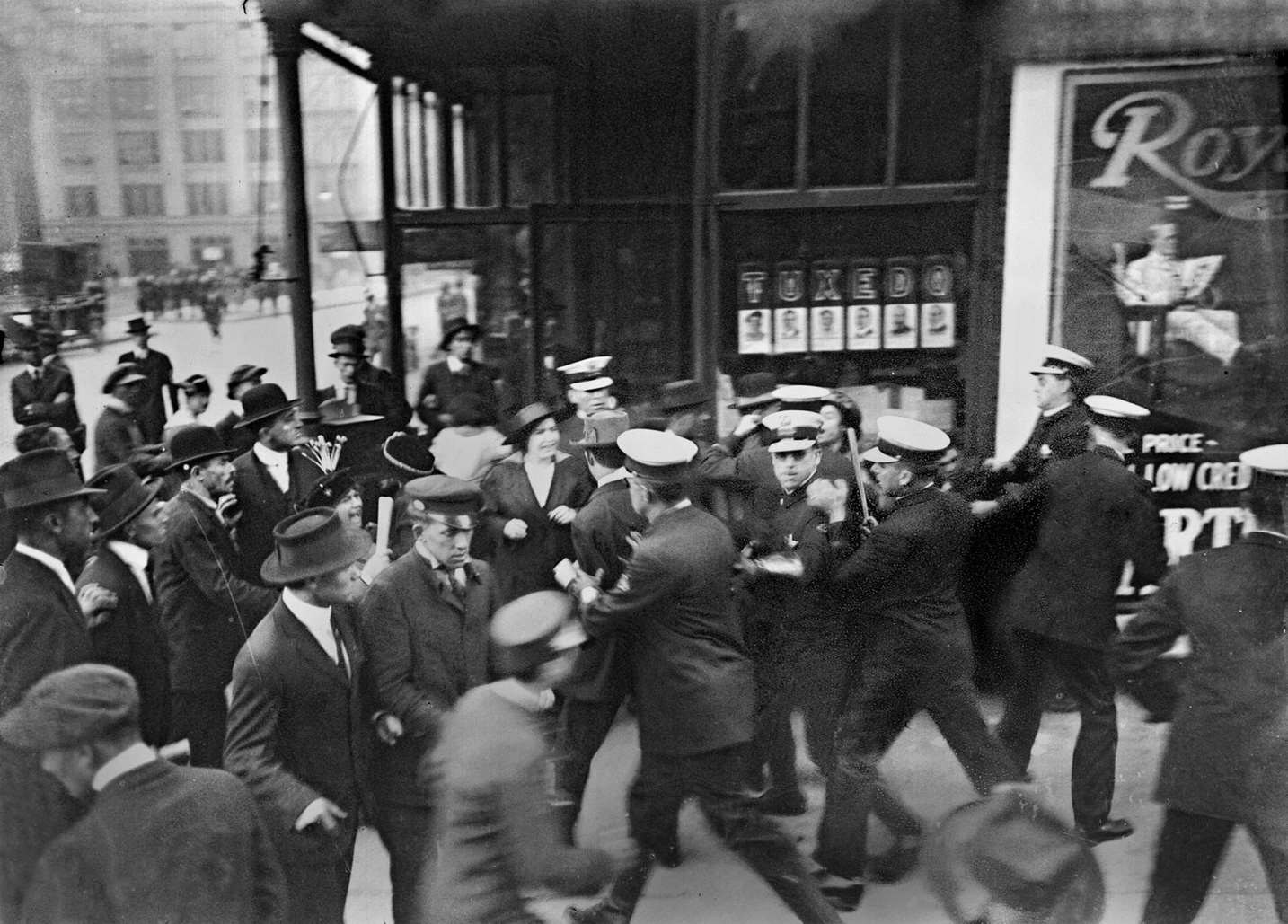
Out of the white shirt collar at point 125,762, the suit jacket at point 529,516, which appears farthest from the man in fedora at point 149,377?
the white shirt collar at point 125,762

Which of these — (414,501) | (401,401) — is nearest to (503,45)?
(401,401)

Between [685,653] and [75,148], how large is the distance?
303 centimetres

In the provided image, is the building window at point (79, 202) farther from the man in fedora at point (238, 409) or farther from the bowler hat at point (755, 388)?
the bowler hat at point (755, 388)

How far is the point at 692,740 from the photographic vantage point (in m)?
4.34

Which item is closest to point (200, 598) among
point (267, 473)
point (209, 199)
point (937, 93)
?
point (267, 473)

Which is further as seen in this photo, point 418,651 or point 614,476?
point 614,476

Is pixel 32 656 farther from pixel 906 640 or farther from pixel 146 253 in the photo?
pixel 906 640

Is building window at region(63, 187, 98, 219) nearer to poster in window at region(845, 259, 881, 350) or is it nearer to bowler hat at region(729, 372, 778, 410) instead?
bowler hat at region(729, 372, 778, 410)

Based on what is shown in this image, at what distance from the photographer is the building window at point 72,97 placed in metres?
4.39

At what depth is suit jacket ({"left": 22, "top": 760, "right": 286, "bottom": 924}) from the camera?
3.39 meters

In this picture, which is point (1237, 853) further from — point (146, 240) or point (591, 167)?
point (146, 240)

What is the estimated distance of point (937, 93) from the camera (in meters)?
4.35

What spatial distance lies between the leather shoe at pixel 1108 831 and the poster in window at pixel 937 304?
203cm

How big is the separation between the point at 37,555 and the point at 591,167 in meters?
2.50
